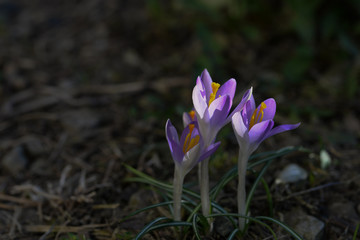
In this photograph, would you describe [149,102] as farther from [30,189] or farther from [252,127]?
[252,127]

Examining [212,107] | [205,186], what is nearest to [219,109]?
[212,107]

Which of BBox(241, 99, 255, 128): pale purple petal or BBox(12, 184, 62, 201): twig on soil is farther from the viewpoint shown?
BBox(12, 184, 62, 201): twig on soil

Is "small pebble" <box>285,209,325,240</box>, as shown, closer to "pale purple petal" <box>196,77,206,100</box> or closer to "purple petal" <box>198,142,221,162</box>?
"purple petal" <box>198,142,221,162</box>

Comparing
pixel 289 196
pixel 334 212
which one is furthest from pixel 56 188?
pixel 334 212

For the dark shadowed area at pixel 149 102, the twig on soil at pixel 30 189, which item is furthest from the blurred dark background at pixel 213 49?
the twig on soil at pixel 30 189

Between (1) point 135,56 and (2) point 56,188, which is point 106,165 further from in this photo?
(1) point 135,56

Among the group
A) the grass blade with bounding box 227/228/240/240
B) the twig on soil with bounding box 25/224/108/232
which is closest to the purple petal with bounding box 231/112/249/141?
the grass blade with bounding box 227/228/240/240

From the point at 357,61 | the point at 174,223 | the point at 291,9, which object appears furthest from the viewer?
the point at 291,9
